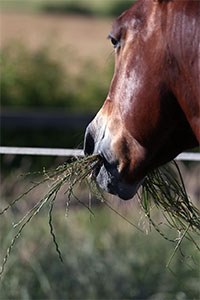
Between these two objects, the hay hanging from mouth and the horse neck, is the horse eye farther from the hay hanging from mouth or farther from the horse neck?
the hay hanging from mouth

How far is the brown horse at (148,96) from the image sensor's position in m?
2.76

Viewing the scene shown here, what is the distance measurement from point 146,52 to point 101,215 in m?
2.82

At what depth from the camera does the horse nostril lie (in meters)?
3.03

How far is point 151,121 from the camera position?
9.46 feet

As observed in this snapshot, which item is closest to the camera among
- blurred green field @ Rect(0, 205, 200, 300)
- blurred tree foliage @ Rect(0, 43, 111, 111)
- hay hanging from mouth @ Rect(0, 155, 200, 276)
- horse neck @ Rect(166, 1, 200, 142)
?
horse neck @ Rect(166, 1, 200, 142)

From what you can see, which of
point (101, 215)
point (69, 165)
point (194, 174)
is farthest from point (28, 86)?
point (69, 165)

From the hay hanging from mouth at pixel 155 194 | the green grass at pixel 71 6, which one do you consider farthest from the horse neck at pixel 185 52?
the green grass at pixel 71 6

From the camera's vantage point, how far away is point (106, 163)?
303 centimetres

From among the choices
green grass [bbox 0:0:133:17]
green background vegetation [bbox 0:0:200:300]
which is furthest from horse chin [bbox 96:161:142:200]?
green grass [bbox 0:0:133:17]

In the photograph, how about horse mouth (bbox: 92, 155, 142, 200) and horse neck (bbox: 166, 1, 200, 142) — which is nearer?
horse neck (bbox: 166, 1, 200, 142)

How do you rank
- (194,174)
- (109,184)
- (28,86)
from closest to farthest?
(109,184) → (194,174) → (28,86)

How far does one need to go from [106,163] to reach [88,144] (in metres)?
0.09

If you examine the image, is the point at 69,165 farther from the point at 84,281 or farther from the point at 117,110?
the point at 84,281

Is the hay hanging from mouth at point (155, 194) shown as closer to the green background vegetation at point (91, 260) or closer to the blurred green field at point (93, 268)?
the green background vegetation at point (91, 260)
